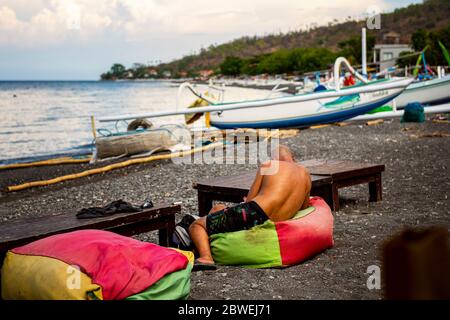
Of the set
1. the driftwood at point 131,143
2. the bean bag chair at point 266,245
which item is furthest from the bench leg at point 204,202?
the driftwood at point 131,143

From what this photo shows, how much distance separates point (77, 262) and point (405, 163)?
25.8ft

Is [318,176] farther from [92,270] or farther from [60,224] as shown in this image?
[92,270]

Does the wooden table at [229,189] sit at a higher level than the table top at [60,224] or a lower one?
lower

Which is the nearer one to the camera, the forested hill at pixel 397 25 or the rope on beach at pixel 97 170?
the rope on beach at pixel 97 170

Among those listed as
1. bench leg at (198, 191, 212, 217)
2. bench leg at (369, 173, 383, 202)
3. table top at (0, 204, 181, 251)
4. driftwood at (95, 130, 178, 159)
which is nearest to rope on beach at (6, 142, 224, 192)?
driftwood at (95, 130, 178, 159)

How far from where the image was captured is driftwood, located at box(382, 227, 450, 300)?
40.2 inches

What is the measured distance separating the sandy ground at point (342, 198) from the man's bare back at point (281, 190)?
0.48 m

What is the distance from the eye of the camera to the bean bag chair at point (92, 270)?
141 inches

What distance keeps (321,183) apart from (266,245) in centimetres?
206

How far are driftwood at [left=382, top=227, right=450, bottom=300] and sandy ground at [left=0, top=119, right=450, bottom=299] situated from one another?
3.02m

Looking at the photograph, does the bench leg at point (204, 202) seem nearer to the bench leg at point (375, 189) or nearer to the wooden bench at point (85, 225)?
the wooden bench at point (85, 225)

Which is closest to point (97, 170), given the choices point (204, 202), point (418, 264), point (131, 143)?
point (131, 143)
